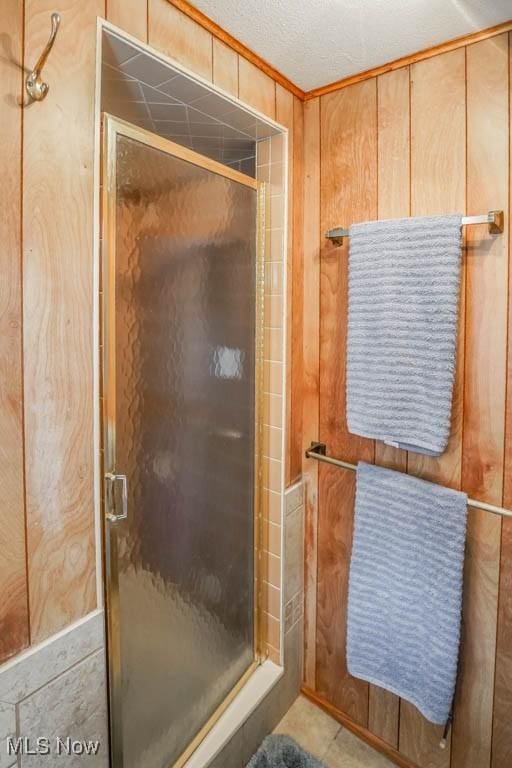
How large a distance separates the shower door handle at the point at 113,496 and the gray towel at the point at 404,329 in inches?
27.9

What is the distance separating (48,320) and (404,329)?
3.03 feet

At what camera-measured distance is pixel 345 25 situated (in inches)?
46.4

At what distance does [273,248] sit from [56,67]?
0.82 m

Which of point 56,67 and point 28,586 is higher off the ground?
point 56,67

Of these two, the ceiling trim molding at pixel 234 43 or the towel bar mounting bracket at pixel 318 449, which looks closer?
the ceiling trim molding at pixel 234 43

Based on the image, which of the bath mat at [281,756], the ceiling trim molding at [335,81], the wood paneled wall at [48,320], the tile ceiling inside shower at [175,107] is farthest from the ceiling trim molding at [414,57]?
the bath mat at [281,756]

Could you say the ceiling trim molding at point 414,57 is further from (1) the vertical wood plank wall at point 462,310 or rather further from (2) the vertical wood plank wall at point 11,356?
(2) the vertical wood plank wall at point 11,356

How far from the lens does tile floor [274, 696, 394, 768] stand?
1518 mm

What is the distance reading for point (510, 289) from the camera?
120 cm

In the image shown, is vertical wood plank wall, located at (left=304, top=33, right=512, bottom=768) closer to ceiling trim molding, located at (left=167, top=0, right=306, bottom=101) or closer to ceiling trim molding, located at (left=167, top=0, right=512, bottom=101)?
ceiling trim molding, located at (left=167, top=0, right=512, bottom=101)

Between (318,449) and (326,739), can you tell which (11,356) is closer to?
(318,449)

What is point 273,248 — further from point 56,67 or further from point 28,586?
point 28,586

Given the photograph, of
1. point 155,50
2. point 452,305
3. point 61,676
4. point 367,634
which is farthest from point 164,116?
point 367,634

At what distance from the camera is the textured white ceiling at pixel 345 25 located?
1.10 m
